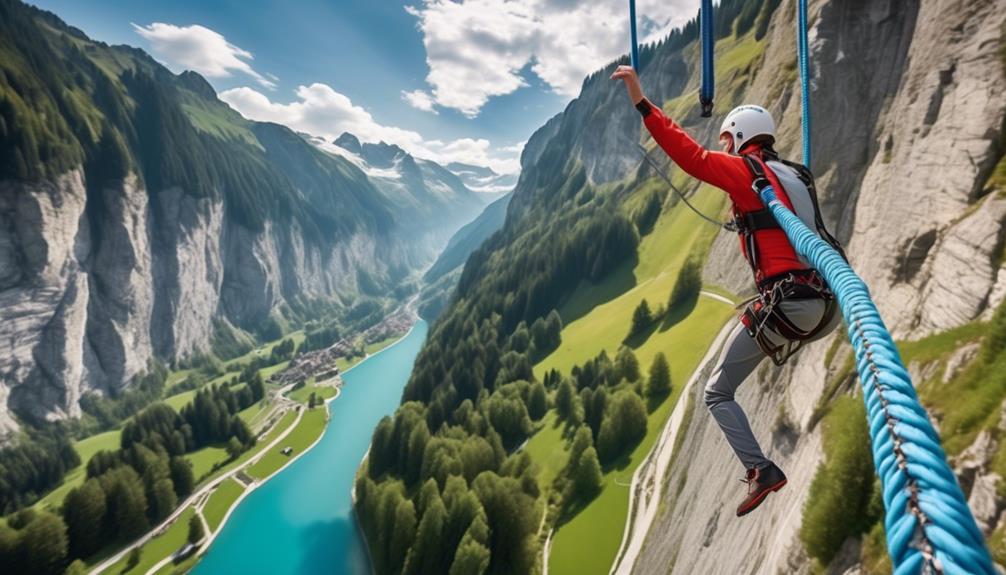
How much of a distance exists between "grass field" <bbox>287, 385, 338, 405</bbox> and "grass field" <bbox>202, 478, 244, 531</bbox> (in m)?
45.2

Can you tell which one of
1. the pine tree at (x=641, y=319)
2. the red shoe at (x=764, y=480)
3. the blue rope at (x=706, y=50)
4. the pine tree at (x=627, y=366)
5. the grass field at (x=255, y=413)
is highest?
the blue rope at (x=706, y=50)

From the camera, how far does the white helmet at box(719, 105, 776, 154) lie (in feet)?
25.1

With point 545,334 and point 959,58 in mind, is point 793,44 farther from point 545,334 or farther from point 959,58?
point 545,334

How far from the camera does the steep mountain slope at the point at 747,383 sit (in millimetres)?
13992

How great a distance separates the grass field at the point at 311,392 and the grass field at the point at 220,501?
45.2 meters

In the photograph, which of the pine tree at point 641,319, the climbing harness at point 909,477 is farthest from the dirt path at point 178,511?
the climbing harness at point 909,477

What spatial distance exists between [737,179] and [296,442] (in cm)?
11391

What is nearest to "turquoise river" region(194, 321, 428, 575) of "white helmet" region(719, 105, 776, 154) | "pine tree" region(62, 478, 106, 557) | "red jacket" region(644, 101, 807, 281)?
"pine tree" region(62, 478, 106, 557)

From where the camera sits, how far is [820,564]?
12.7m

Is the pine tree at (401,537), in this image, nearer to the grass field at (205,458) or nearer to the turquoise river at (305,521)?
the turquoise river at (305,521)

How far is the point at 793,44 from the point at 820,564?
5154 cm

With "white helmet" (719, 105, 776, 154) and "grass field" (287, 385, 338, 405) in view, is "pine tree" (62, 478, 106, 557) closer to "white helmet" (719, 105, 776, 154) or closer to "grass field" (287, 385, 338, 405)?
"grass field" (287, 385, 338, 405)

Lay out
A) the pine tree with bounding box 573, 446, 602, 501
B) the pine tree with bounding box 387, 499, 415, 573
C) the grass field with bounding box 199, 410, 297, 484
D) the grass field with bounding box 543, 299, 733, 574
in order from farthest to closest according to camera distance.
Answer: the grass field with bounding box 199, 410, 297, 484 → the pine tree with bounding box 387, 499, 415, 573 → the pine tree with bounding box 573, 446, 602, 501 → the grass field with bounding box 543, 299, 733, 574

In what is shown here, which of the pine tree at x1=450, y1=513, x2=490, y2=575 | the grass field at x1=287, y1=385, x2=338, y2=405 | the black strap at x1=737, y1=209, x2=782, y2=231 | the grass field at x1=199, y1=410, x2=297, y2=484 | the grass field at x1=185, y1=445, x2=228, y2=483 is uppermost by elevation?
the black strap at x1=737, y1=209, x2=782, y2=231
